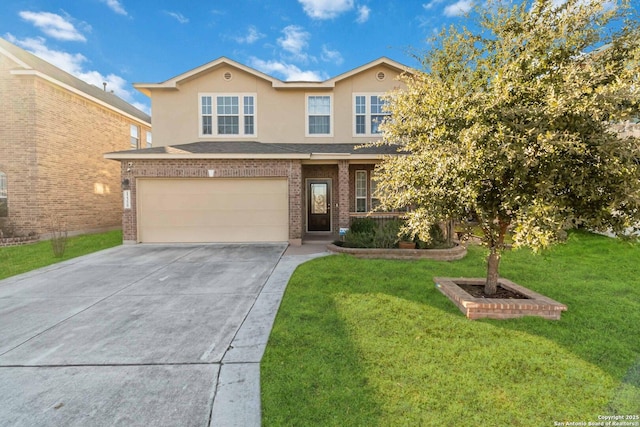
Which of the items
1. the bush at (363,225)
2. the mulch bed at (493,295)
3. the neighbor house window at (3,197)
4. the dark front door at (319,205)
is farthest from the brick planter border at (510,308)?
the neighbor house window at (3,197)

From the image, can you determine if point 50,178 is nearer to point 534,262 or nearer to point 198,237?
point 198,237

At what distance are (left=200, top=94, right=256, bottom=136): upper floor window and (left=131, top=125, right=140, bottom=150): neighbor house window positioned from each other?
797 centimetres

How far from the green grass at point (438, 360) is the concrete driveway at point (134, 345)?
431 mm

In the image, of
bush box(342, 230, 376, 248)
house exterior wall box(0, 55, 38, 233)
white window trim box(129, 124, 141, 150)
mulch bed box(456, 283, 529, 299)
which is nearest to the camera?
mulch bed box(456, 283, 529, 299)

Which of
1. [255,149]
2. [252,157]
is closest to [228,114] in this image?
[255,149]

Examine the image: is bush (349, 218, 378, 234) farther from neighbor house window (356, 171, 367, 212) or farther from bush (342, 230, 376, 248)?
neighbor house window (356, 171, 367, 212)

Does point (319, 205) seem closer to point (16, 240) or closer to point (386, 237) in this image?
point (386, 237)

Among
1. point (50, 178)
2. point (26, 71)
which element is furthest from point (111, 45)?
point (50, 178)

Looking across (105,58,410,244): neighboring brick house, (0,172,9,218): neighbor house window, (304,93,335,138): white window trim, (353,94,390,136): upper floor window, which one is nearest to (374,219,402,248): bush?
(105,58,410,244): neighboring brick house

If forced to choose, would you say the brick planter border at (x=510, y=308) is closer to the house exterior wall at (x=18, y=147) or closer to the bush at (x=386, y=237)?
the bush at (x=386, y=237)

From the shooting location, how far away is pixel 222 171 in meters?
10.2

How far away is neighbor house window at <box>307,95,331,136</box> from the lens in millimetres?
12094

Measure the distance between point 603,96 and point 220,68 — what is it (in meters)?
12.2

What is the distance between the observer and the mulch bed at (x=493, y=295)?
476 cm
